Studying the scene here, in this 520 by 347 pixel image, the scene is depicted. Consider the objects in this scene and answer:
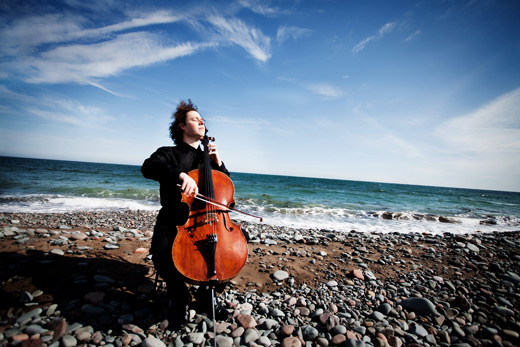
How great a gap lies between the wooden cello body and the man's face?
66 centimetres

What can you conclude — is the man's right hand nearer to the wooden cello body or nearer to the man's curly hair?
the wooden cello body

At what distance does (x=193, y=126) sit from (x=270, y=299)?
9.10ft

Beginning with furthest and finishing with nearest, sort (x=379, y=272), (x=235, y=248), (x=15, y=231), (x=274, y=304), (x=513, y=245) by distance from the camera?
(x=513, y=245)
(x=15, y=231)
(x=379, y=272)
(x=274, y=304)
(x=235, y=248)

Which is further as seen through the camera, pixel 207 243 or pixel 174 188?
pixel 174 188

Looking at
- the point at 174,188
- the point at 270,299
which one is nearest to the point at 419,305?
the point at 270,299

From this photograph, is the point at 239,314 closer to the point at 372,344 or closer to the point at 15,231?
the point at 372,344

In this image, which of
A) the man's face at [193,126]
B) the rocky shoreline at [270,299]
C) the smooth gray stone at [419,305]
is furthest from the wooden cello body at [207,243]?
the smooth gray stone at [419,305]

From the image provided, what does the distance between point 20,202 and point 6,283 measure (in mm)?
11802

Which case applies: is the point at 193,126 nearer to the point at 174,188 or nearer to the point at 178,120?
the point at 178,120

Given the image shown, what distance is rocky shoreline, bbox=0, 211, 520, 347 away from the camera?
2.15 meters

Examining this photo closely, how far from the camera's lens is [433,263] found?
4.62 metres

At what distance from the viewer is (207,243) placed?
2002 millimetres

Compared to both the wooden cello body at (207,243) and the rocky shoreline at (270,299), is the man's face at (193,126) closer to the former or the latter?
the wooden cello body at (207,243)

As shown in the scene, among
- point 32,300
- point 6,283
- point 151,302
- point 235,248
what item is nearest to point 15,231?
point 6,283
